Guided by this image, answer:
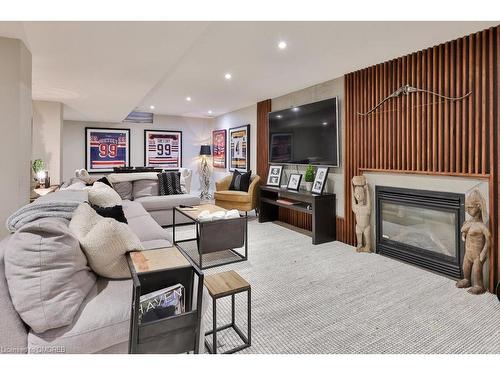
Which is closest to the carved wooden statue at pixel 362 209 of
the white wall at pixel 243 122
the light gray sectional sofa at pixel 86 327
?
the light gray sectional sofa at pixel 86 327

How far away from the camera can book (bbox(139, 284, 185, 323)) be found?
51.1 inches

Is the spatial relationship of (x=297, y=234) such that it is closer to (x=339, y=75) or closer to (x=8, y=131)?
(x=339, y=75)

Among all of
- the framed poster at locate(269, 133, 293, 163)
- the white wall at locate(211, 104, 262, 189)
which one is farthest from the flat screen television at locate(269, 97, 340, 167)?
the white wall at locate(211, 104, 262, 189)

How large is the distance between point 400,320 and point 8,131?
138 inches

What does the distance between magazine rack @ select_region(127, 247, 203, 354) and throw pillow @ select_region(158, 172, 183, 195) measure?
4.07 metres

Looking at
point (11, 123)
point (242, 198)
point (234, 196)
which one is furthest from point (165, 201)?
point (11, 123)

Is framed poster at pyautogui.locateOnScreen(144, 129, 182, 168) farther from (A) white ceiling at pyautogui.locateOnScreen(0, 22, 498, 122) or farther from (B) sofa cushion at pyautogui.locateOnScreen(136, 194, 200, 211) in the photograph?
(B) sofa cushion at pyautogui.locateOnScreen(136, 194, 200, 211)

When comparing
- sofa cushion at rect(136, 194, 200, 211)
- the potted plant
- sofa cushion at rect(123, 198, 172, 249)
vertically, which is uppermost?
the potted plant

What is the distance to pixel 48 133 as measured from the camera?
17.4 ft

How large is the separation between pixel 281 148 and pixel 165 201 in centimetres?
225

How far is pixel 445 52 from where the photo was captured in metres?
2.91

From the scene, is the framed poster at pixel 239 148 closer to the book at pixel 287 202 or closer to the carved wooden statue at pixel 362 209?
the book at pixel 287 202

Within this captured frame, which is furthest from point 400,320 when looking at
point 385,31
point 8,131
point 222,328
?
point 8,131
